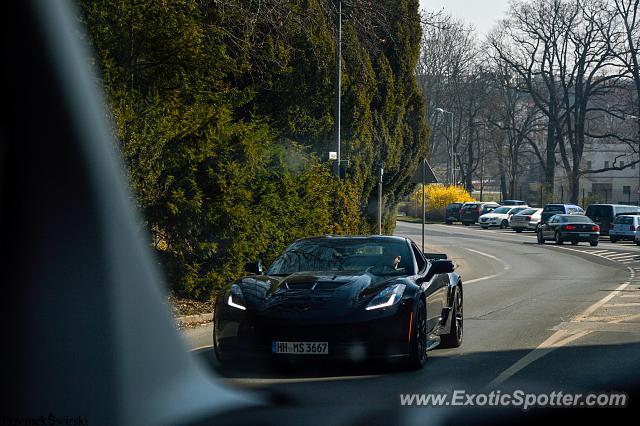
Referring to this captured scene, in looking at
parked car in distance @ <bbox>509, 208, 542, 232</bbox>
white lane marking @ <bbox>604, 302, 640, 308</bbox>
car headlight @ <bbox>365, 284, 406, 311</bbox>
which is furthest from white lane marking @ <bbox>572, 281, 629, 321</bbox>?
parked car in distance @ <bbox>509, 208, 542, 232</bbox>

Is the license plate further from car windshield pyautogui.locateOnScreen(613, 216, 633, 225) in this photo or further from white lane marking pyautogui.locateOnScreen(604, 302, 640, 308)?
car windshield pyautogui.locateOnScreen(613, 216, 633, 225)

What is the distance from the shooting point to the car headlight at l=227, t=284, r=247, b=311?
9.38m

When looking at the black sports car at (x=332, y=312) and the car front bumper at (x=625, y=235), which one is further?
the car front bumper at (x=625, y=235)

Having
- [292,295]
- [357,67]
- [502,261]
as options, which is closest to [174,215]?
[292,295]

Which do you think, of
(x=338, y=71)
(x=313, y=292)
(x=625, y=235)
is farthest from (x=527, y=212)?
(x=313, y=292)

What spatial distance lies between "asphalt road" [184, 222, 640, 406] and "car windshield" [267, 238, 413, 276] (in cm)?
102

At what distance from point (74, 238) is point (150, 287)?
1356mm

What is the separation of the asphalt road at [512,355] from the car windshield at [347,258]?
3.35 feet

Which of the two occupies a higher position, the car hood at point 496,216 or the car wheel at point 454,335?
the car wheel at point 454,335

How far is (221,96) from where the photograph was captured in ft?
50.4

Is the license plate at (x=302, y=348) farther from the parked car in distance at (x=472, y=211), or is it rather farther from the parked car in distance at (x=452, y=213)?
the parked car in distance at (x=452, y=213)

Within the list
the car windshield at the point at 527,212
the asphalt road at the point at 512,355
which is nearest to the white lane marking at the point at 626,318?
the asphalt road at the point at 512,355
